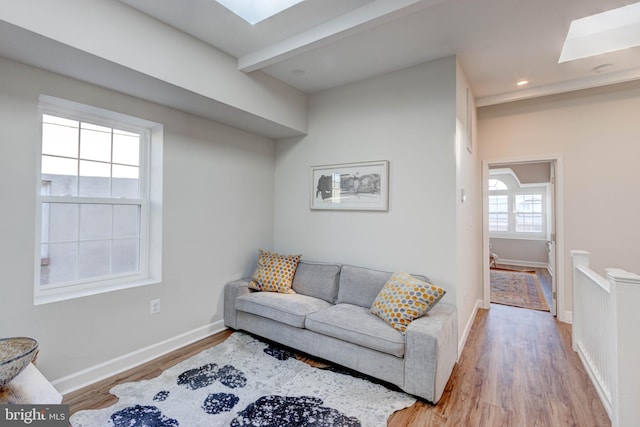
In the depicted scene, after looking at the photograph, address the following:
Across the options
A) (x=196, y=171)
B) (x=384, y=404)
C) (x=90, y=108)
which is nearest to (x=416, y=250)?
(x=384, y=404)

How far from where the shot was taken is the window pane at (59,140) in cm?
223

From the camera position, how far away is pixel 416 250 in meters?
2.91

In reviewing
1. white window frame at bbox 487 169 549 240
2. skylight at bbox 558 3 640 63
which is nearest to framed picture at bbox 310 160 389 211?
skylight at bbox 558 3 640 63

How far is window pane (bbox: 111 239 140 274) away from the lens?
262cm

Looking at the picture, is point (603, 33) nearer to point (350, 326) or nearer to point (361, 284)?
point (361, 284)

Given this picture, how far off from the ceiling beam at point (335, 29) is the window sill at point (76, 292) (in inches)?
85.6

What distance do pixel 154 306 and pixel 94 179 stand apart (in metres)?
1.21

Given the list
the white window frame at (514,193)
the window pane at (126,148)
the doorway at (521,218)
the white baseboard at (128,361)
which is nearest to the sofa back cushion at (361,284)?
the white baseboard at (128,361)

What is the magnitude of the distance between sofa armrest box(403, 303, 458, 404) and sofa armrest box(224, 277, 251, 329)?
178 centimetres

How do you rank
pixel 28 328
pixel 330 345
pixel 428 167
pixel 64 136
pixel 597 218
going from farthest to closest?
pixel 597 218
pixel 428 167
pixel 330 345
pixel 64 136
pixel 28 328

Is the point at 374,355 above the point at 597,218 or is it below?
below

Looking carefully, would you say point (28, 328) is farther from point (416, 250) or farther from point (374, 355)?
point (416, 250)

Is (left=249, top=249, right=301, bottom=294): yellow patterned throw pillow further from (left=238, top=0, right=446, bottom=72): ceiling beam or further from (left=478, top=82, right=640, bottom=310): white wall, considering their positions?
(left=478, top=82, right=640, bottom=310): white wall

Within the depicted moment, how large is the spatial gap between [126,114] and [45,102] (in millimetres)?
500
